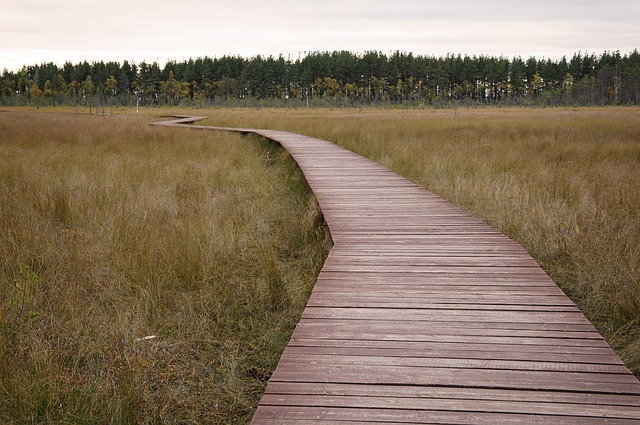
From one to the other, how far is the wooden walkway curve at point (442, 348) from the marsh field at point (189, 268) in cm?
49

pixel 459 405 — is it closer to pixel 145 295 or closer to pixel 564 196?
pixel 145 295

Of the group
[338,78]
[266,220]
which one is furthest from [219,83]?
[266,220]

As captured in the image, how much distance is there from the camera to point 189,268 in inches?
158

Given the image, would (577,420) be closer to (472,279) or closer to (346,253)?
(472,279)

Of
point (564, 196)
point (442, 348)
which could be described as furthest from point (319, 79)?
point (442, 348)

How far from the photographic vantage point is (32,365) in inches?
99.1

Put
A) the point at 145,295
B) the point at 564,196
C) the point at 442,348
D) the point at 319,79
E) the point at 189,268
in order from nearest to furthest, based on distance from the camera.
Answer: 1. the point at 442,348
2. the point at 145,295
3. the point at 189,268
4. the point at 564,196
5. the point at 319,79

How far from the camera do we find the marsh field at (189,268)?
245cm

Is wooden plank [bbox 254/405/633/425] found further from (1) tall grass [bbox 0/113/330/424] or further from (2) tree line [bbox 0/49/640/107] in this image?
(2) tree line [bbox 0/49/640/107]

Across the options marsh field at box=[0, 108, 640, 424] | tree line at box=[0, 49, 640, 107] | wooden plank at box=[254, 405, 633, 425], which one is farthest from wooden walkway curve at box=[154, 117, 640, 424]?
tree line at box=[0, 49, 640, 107]

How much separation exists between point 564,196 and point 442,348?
5144mm

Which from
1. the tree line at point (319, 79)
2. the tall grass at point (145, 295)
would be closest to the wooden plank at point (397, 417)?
the tall grass at point (145, 295)

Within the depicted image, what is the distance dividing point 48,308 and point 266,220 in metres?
3.08

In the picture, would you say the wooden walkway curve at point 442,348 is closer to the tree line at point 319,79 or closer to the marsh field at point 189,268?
the marsh field at point 189,268
